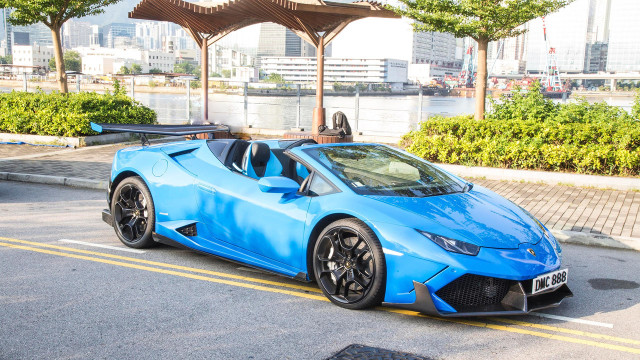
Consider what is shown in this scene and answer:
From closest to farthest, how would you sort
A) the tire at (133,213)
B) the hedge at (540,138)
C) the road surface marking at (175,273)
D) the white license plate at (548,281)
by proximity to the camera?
the white license plate at (548,281)
the road surface marking at (175,273)
the tire at (133,213)
the hedge at (540,138)

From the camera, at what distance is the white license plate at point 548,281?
4.32 metres

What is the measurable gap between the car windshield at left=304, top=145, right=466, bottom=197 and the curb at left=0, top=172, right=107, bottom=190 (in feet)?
19.8

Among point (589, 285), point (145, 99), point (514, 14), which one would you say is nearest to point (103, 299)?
point (589, 285)

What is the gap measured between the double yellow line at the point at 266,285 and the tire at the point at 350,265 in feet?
0.85

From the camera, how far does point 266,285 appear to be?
536 centimetres

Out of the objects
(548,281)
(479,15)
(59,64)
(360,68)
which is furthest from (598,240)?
(360,68)

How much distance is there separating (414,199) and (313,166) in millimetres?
875

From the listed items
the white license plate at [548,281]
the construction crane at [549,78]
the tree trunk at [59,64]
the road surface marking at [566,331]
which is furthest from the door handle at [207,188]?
the tree trunk at [59,64]

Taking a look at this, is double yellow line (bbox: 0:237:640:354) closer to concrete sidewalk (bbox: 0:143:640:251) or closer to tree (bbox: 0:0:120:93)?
concrete sidewalk (bbox: 0:143:640:251)

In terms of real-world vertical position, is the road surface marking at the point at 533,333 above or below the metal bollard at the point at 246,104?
below

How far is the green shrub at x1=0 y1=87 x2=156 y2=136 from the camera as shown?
51.6 ft

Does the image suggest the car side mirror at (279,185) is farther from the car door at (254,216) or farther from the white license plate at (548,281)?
the white license plate at (548,281)

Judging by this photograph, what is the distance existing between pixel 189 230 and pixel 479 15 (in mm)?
10138

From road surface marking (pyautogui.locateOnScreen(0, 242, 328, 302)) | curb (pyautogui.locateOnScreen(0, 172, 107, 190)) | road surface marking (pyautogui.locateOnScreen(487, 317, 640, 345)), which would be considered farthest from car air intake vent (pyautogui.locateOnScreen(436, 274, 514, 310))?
curb (pyautogui.locateOnScreen(0, 172, 107, 190))
